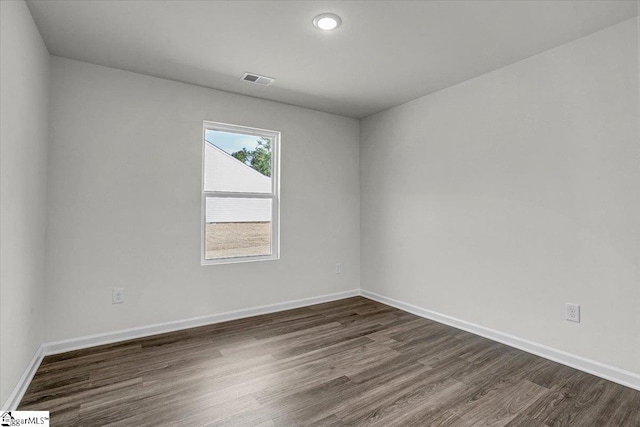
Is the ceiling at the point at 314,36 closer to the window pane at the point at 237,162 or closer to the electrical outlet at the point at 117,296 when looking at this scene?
the window pane at the point at 237,162

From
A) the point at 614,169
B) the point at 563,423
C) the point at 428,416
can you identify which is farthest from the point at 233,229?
the point at 614,169

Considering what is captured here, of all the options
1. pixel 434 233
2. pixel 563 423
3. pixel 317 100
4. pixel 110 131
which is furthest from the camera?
pixel 317 100

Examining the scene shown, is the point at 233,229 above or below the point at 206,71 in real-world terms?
below

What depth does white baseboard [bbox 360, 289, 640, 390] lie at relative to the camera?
2.21 meters

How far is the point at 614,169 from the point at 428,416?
205 centimetres

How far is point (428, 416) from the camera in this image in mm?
1874

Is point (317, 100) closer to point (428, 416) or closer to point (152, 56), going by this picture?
point (152, 56)

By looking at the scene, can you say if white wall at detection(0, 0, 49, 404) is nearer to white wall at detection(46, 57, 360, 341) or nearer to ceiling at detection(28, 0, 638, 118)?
white wall at detection(46, 57, 360, 341)

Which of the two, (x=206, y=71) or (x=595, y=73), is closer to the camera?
(x=595, y=73)

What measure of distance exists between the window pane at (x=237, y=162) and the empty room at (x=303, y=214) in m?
0.02

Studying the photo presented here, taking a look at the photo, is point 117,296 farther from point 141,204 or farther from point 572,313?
point 572,313

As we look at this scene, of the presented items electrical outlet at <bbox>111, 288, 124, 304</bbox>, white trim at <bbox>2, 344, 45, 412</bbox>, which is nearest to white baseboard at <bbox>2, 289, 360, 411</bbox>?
white trim at <bbox>2, 344, 45, 412</bbox>

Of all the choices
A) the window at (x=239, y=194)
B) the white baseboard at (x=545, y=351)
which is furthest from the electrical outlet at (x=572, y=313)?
the window at (x=239, y=194)

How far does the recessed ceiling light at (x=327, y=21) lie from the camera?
217 centimetres
